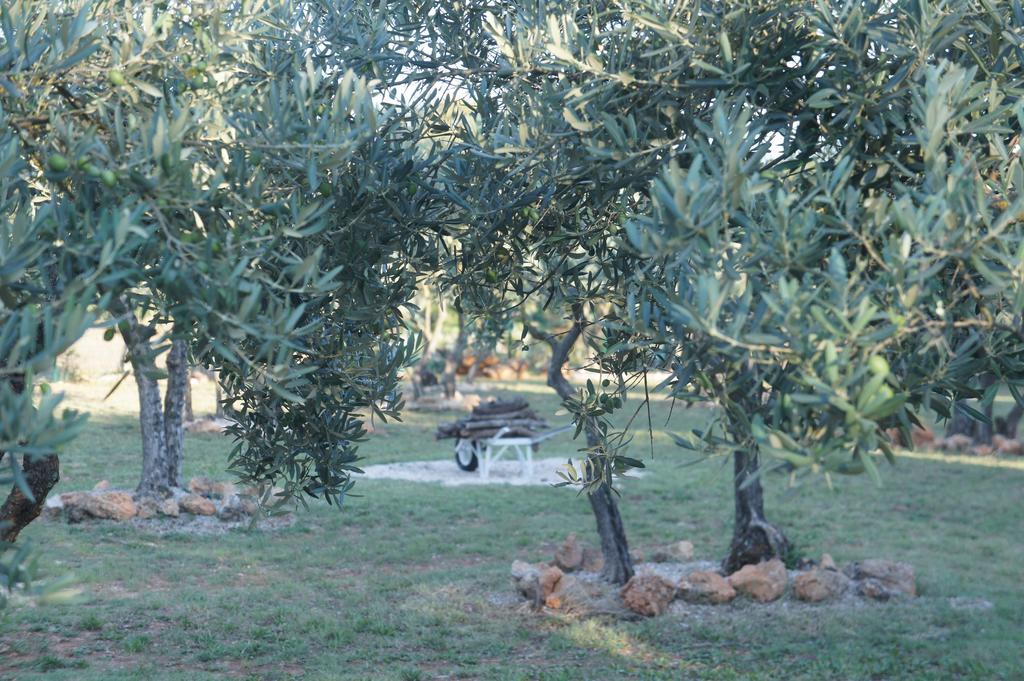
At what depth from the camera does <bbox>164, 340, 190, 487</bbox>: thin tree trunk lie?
12.9 metres

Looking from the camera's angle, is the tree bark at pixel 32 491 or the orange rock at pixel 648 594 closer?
the tree bark at pixel 32 491

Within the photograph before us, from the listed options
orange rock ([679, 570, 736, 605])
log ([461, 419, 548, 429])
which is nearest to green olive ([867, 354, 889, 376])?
orange rock ([679, 570, 736, 605])

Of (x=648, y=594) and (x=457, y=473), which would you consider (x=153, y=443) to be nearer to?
(x=457, y=473)

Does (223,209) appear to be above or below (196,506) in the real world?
above

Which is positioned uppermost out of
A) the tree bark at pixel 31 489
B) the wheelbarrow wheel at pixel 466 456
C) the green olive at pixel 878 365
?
the green olive at pixel 878 365

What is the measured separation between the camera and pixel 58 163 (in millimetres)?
3416

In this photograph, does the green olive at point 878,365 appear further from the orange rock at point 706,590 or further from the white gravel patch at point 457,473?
the white gravel patch at point 457,473

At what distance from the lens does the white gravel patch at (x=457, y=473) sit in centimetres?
1852

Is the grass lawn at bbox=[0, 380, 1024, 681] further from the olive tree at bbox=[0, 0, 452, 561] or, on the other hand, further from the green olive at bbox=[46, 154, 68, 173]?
the green olive at bbox=[46, 154, 68, 173]

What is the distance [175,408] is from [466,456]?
7154 millimetres

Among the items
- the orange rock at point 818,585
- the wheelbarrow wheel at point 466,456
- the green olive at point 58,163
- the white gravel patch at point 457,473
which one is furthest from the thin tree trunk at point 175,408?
the green olive at point 58,163

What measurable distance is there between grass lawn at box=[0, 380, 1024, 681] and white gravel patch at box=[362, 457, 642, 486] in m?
1.20

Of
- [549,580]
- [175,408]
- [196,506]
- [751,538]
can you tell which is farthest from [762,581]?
[175,408]

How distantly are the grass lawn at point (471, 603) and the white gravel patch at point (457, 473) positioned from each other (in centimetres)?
120
